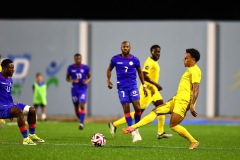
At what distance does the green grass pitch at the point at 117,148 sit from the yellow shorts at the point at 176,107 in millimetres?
848

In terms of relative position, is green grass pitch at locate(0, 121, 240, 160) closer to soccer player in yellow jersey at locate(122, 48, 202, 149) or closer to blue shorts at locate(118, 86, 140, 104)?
soccer player in yellow jersey at locate(122, 48, 202, 149)

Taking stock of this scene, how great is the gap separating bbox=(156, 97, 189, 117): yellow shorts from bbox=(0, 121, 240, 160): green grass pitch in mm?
848

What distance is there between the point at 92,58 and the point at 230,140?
14350mm

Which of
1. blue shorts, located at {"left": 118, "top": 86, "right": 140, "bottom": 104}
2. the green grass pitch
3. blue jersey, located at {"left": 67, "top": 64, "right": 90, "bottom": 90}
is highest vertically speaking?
blue jersey, located at {"left": 67, "top": 64, "right": 90, "bottom": 90}

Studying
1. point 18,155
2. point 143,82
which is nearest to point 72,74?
point 143,82

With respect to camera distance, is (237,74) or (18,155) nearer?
(18,155)

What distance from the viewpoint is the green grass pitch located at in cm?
1466

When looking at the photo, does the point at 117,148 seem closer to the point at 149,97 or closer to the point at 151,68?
the point at 149,97

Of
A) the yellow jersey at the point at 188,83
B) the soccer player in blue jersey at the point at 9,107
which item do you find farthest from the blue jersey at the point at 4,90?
the yellow jersey at the point at 188,83

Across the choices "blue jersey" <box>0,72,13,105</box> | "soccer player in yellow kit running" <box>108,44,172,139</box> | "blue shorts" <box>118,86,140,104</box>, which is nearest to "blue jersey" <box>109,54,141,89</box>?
"blue shorts" <box>118,86,140,104</box>

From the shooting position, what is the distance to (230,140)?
2006 cm

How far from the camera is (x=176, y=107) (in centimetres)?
1655
